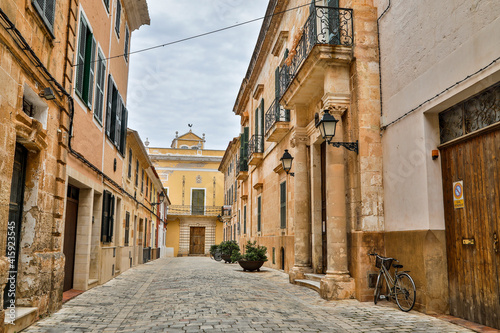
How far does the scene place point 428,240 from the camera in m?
6.91

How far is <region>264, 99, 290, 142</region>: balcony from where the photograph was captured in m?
15.0

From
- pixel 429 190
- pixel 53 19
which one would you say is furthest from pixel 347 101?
pixel 53 19

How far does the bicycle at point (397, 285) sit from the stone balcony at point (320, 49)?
4.08 m

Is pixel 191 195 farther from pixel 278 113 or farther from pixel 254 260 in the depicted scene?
pixel 278 113

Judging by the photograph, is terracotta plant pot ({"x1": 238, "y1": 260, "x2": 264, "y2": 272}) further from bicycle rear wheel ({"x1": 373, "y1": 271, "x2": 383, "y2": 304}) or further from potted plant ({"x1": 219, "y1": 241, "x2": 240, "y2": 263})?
bicycle rear wheel ({"x1": 373, "y1": 271, "x2": 383, "y2": 304})

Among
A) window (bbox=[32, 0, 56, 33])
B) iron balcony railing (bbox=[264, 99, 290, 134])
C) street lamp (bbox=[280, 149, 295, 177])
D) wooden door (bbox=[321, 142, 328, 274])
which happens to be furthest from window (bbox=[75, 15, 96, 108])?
iron balcony railing (bbox=[264, 99, 290, 134])

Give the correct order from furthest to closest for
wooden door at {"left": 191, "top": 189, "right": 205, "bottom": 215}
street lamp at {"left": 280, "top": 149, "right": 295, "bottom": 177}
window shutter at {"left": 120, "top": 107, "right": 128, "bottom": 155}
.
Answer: wooden door at {"left": 191, "top": 189, "right": 205, "bottom": 215} < window shutter at {"left": 120, "top": 107, "right": 128, "bottom": 155} < street lamp at {"left": 280, "top": 149, "right": 295, "bottom": 177}

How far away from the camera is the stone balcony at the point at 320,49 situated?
9.15m

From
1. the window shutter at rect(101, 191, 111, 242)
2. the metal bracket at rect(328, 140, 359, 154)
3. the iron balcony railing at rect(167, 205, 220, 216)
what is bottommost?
the window shutter at rect(101, 191, 111, 242)

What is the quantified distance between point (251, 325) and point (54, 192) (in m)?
3.91

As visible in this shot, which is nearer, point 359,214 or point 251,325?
point 251,325

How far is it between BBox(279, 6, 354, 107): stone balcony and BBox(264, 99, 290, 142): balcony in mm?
3133

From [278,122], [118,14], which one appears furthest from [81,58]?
[278,122]

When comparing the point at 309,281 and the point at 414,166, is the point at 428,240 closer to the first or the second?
the point at 414,166
